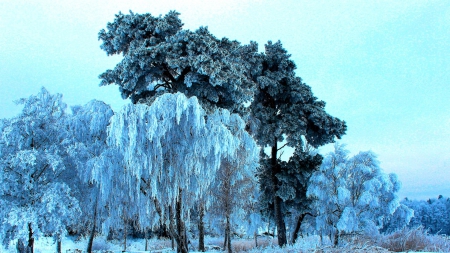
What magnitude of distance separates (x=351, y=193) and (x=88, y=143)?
46.9 feet

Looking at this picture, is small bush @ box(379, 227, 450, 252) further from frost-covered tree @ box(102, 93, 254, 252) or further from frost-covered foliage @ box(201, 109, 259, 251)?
frost-covered tree @ box(102, 93, 254, 252)

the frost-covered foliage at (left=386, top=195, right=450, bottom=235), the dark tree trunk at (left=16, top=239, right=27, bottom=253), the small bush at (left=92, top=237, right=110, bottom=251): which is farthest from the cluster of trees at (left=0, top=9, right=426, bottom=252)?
the frost-covered foliage at (left=386, top=195, right=450, bottom=235)

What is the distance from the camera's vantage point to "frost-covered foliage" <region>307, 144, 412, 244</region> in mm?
18172

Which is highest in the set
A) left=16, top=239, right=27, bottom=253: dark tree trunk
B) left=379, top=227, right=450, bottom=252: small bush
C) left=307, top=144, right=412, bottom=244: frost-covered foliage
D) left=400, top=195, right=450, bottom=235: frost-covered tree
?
left=307, top=144, right=412, bottom=244: frost-covered foliage

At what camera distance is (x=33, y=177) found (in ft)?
48.8

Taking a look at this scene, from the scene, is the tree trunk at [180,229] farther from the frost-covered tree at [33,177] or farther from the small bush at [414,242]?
the small bush at [414,242]

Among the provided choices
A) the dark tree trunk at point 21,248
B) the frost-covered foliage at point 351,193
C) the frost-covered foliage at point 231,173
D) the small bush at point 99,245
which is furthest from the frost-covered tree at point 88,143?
the small bush at point 99,245

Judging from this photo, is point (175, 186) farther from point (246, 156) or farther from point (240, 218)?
point (240, 218)

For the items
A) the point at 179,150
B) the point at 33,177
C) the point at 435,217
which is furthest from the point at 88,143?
the point at 435,217

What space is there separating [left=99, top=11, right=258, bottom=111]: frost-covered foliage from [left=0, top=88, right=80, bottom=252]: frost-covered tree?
422 cm

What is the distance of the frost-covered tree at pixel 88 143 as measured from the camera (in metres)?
16.5

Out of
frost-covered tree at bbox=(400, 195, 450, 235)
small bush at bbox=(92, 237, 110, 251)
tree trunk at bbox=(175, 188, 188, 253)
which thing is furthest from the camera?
frost-covered tree at bbox=(400, 195, 450, 235)

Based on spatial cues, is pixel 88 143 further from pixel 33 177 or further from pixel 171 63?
pixel 171 63

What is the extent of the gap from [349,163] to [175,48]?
11394mm
